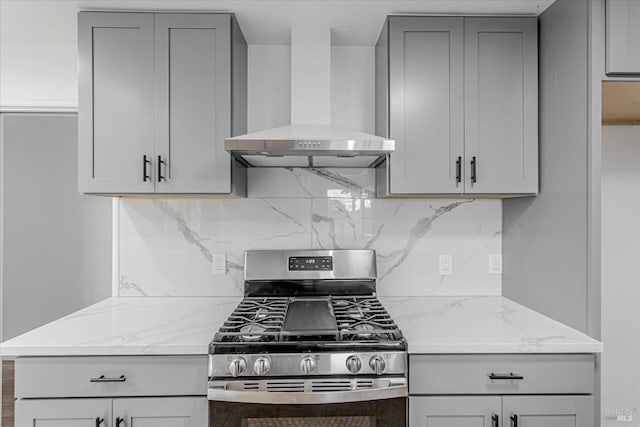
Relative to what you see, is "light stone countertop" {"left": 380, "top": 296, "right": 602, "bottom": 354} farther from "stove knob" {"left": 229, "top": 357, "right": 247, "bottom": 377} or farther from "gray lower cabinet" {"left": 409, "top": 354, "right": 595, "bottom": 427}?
"stove knob" {"left": 229, "top": 357, "right": 247, "bottom": 377}

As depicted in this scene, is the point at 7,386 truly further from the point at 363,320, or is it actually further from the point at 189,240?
the point at 363,320

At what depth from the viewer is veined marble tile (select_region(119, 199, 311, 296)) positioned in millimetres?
2309

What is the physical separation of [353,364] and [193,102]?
129cm

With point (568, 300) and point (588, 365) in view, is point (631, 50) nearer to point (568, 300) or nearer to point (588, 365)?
point (568, 300)

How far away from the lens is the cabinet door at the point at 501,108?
1.97m

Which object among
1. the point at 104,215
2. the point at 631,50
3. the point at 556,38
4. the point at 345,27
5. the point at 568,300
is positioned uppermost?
the point at 345,27

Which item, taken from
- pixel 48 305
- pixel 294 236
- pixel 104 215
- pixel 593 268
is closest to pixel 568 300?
pixel 593 268

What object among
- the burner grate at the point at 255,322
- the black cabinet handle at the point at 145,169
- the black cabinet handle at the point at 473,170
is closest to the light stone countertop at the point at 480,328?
the burner grate at the point at 255,322

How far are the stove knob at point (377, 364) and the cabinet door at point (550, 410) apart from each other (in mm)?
479

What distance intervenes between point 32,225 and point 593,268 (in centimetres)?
279

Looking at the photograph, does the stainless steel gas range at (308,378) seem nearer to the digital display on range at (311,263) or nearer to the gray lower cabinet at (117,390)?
the gray lower cabinet at (117,390)

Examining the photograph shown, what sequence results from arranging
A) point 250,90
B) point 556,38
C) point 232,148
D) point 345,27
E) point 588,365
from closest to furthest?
point 588,365 → point 232,148 → point 556,38 → point 345,27 → point 250,90

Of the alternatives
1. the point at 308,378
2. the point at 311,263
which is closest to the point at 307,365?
the point at 308,378

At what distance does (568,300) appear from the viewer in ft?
5.71
